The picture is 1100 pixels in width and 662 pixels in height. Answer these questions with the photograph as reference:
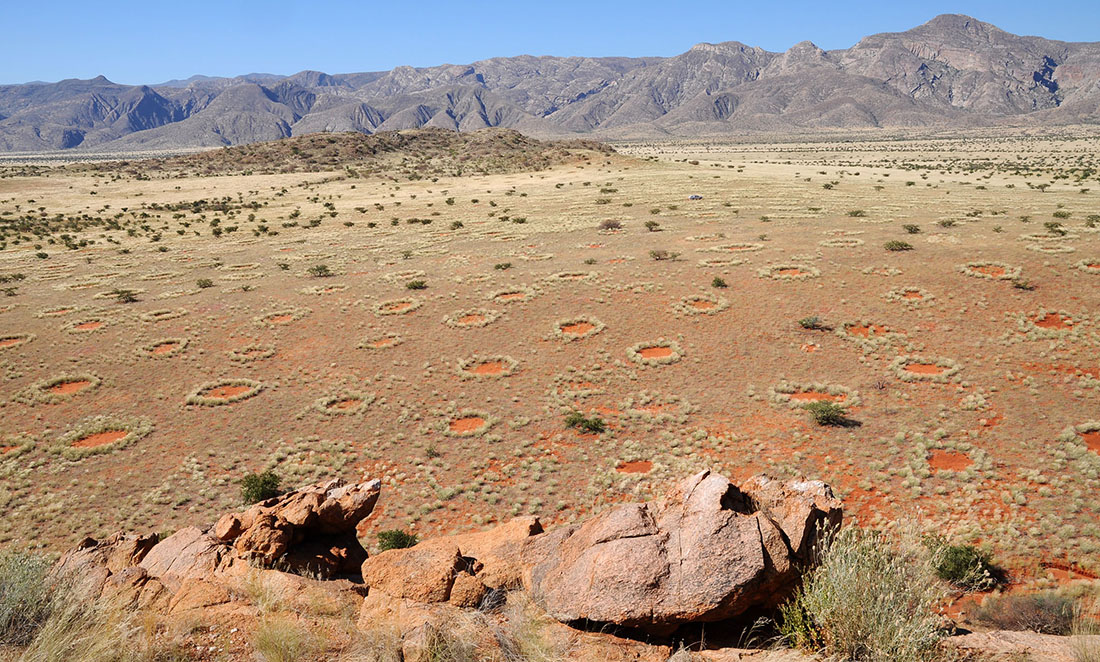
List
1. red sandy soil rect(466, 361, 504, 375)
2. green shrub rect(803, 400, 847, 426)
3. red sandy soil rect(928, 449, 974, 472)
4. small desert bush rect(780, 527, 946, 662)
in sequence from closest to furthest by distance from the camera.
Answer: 1. small desert bush rect(780, 527, 946, 662)
2. red sandy soil rect(928, 449, 974, 472)
3. green shrub rect(803, 400, 847, 426)
4. red sandy soil rect(466, 361, 504, 375)

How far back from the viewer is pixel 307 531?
349 inches

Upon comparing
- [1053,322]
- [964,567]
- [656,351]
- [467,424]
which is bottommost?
[467,424]

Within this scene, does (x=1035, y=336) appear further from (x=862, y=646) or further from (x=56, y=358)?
(x=56, y=358)

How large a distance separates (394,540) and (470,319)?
14.8m

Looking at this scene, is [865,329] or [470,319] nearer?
[865,329]

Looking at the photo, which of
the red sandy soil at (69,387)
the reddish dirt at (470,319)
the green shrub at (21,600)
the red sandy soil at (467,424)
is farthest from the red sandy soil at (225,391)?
the green shrub at (21,600)

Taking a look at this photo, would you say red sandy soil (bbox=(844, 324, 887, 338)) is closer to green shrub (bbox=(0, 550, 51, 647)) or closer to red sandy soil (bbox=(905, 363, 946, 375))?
red sandy soil (bbox=(905, 363, 946, 375))

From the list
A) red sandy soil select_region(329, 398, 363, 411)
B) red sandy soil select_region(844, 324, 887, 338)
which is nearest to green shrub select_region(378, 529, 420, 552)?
red sandy soil select_region(329, 398, 363, 411)

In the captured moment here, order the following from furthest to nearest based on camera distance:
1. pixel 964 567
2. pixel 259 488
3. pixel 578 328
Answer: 1. pixel 578 328
2. pixel 259 488
3. pixel 964 567

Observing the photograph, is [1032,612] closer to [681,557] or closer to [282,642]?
[681,557]

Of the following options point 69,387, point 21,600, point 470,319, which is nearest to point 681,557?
point 21,600

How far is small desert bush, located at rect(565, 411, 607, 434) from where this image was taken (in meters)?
16.0

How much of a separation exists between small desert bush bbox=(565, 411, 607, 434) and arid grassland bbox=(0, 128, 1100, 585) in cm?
19

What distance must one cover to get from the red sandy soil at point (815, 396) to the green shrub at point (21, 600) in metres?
17.3
